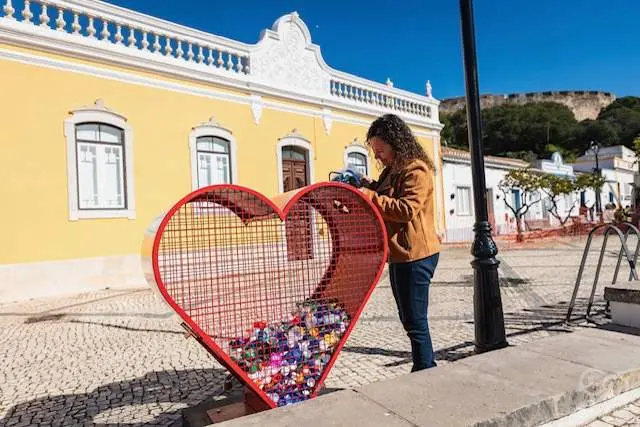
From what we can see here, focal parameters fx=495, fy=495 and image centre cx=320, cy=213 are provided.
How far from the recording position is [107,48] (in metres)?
9.83

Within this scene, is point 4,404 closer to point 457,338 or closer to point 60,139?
point 457,338

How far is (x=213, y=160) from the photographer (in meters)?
11.7

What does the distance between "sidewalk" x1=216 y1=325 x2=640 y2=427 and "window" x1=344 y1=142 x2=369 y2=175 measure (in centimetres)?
1252

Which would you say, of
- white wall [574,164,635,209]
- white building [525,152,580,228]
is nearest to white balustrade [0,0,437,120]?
white building [525,152,580,228]

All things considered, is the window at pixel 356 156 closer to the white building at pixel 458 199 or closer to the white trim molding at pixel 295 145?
the white trim molding at pixel 295 145

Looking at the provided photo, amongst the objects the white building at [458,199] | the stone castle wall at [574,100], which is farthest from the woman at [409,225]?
the stone castle wall at [574,100]

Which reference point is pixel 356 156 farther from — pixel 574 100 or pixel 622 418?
pixel 574 100

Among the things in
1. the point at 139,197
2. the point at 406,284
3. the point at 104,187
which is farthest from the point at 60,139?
the point at 406,284

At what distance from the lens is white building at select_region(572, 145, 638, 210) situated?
36.0 metres

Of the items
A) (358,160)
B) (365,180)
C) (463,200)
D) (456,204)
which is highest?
(358,160)

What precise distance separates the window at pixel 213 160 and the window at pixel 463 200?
1080 centimetres

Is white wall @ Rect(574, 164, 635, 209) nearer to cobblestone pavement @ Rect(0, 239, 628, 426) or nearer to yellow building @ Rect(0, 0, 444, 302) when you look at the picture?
yellow building @ Rect(0, 0, 444, 302)

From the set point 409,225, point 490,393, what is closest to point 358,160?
point 409,225

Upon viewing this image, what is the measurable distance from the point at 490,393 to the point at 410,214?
911mm
